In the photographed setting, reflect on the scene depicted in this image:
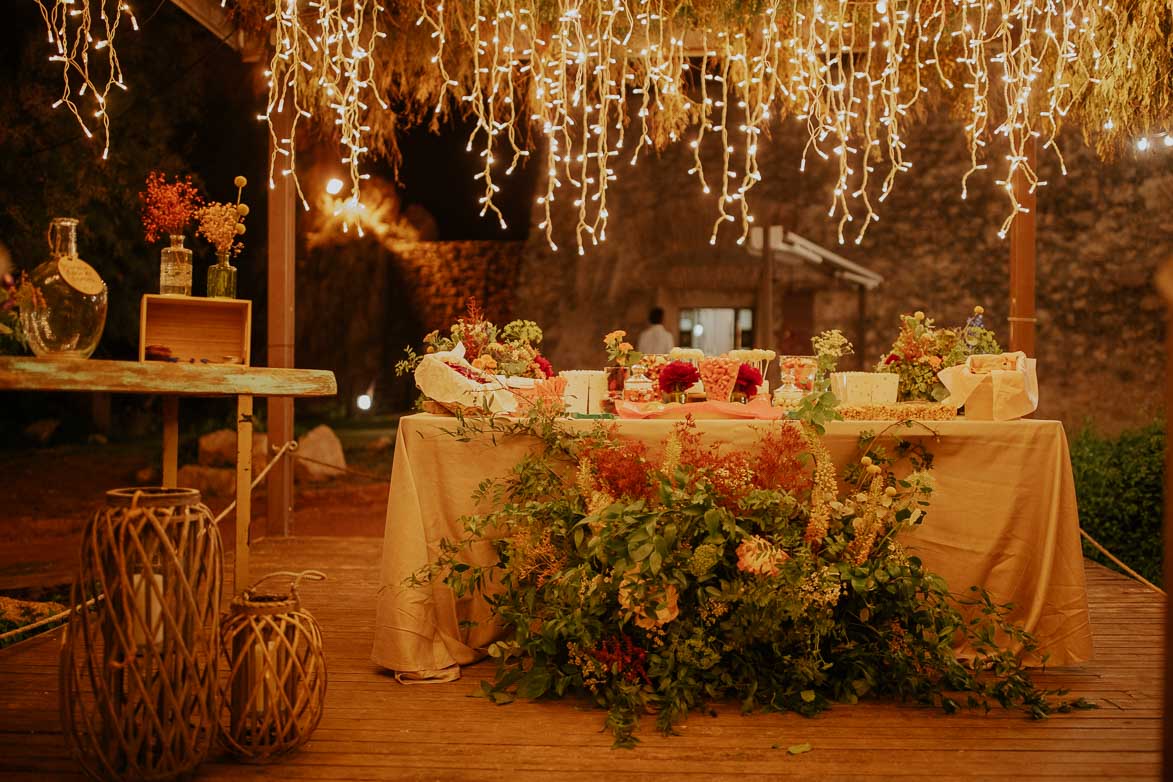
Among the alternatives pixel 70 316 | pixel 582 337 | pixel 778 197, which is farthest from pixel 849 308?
pixel 70 316

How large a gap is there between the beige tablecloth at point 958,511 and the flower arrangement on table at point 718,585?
94 mm

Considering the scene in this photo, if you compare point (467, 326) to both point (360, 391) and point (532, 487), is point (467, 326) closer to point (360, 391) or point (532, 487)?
point (532, 487)

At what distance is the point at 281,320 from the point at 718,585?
316 cm

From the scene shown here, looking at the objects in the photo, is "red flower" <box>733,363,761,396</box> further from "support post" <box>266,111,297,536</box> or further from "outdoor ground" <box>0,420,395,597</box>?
"outdoor ground" <box>0,420,395,597</box>

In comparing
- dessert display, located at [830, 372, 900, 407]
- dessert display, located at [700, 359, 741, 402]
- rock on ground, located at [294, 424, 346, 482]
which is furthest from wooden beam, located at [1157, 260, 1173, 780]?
rock on ground, located at [294, 424, 346, 482]

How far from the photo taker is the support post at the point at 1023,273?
15.1ft

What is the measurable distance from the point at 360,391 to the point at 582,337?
3873 mm

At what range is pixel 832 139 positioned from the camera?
25.0 ft

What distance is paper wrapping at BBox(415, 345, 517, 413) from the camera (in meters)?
2.84

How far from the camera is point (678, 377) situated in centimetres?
303

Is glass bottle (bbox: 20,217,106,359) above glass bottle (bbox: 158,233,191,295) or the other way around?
the other way around

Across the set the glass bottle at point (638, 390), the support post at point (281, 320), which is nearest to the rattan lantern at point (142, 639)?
the glass bottle at point (638, 390)

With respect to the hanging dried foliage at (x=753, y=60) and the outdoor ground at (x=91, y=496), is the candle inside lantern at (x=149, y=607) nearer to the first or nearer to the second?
the hanging dried foliage at (x=753, y=60)

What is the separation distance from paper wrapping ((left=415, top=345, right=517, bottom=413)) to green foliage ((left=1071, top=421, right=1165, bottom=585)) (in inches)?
143
